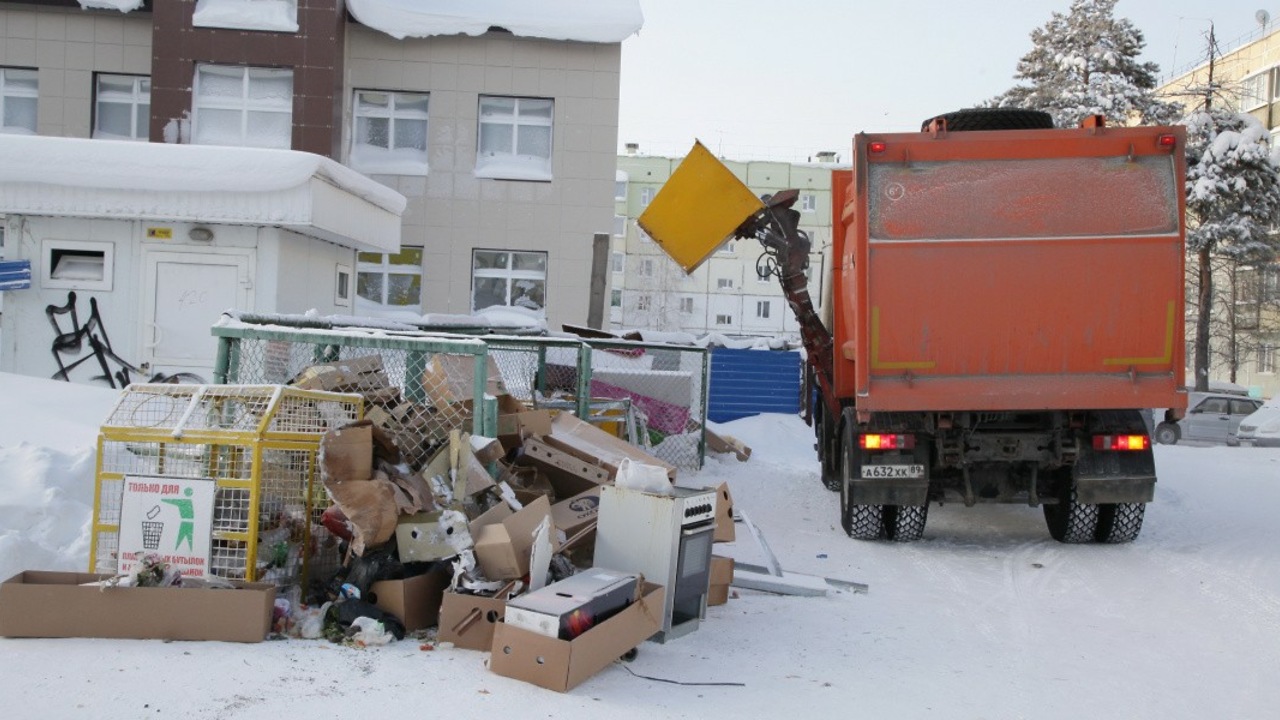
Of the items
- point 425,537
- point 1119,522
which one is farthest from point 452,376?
point 1119,522

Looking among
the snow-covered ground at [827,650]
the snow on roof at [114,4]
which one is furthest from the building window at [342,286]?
the snow on roof at [114,4]

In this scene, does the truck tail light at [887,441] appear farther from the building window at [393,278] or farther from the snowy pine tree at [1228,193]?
the snowy pine tree at [1228,193]

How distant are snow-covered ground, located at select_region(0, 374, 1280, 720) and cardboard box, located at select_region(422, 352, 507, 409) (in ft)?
6.84

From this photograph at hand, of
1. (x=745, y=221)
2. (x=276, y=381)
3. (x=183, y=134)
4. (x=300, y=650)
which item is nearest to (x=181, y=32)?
(x=183, y=134)

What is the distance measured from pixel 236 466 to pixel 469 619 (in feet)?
4.68

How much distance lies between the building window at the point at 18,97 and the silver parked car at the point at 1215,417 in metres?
27.1

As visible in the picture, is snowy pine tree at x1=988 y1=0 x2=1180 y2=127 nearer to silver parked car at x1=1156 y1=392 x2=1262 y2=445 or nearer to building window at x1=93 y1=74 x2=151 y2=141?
silver parked car at x1=1156 y1=392 x2=1262 y2=445

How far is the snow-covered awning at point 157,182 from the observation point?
1237 cm

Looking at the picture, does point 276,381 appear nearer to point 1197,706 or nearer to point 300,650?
point 300,650

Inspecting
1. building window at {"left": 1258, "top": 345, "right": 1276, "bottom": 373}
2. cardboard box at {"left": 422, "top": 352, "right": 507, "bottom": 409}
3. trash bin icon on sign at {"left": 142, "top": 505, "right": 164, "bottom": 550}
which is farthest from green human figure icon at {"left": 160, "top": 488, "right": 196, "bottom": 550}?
building window at {"left": 1258, "top": 345, "right": 1276, "bottom": 373}

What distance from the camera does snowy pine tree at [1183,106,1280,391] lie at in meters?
33.6

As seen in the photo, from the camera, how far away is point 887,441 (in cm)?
917

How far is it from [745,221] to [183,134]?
12562mm

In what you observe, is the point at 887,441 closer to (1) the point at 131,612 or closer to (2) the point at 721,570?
(2) the point at 721,570
